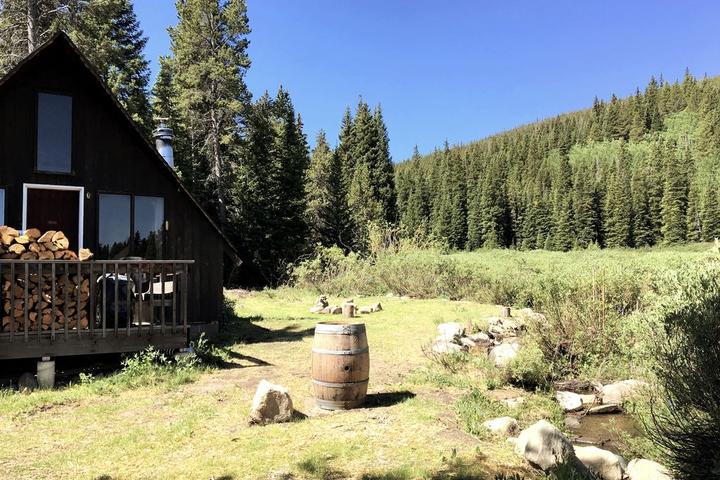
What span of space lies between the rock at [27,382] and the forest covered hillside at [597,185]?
37.5 metres

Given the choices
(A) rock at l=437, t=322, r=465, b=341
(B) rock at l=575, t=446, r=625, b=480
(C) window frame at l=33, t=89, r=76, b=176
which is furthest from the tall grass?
(C) window frame at l=33, t=89, r=76, b=176

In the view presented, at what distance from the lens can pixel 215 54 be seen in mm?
28234

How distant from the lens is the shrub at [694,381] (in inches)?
158

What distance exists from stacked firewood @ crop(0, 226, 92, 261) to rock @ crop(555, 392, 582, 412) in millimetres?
7955

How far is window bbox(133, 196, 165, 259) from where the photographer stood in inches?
400

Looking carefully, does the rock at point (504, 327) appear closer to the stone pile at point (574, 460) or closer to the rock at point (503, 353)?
the rock at point (503, 353)

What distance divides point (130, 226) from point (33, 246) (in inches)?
104

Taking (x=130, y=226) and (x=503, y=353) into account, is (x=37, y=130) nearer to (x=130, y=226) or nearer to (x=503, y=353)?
(x=130, y=226)

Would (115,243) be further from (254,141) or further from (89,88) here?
(254,141)

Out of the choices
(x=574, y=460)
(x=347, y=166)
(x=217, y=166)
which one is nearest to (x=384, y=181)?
(x=347, y=166)

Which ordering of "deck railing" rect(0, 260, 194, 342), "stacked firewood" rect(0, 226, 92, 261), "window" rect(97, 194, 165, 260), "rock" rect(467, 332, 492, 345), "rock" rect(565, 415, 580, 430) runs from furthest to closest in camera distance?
"rock" rect(467, 332, 492, 345)
"window" rect(97, 194, 165, 260)
"stacked firewood" rect(0, 226, 92, 261)
"deck railing" rect(0, 260, 194, 342)
"rock" rect(565, 415, 580, 430)

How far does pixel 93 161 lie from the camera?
32.0ft

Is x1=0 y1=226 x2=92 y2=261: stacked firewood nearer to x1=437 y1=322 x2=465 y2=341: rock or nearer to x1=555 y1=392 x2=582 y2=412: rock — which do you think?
x1=437 y1=322 x2=465 y2=341: rock

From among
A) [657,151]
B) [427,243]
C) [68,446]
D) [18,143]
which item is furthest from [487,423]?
[657,151]
